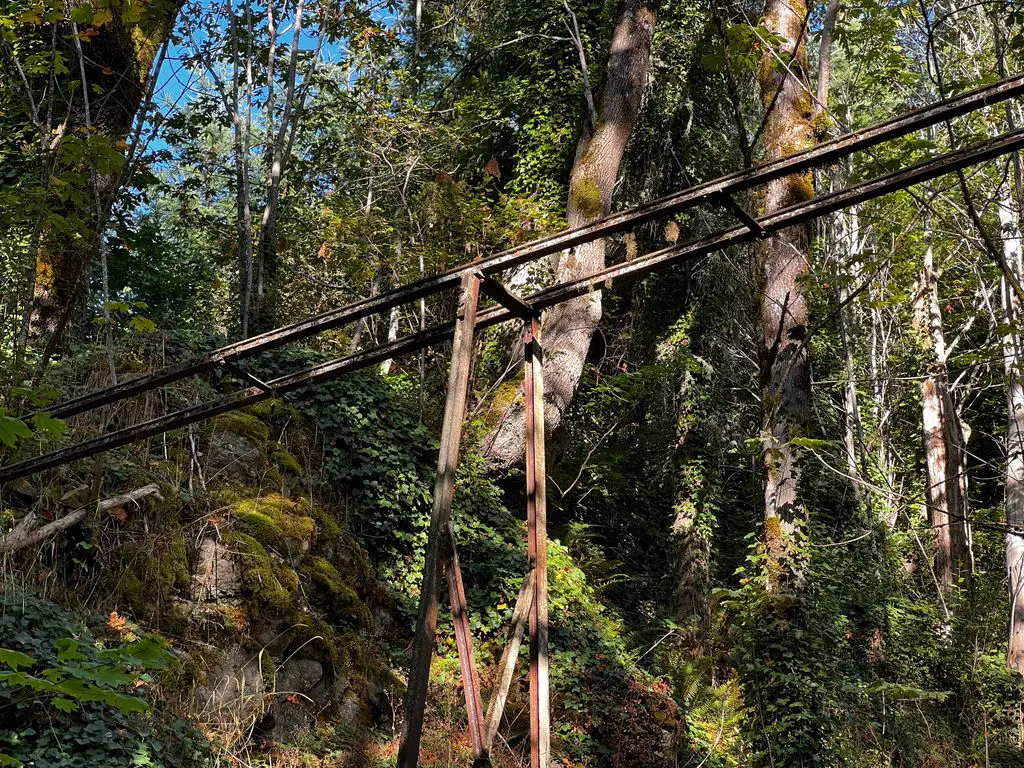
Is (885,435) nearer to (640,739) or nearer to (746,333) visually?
(746,333)

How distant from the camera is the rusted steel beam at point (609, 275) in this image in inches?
127

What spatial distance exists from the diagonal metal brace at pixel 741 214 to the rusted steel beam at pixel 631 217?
0.03m

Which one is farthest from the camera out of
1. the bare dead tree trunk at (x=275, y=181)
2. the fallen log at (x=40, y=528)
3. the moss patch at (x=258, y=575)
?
the bare dead tree trunk at (x=275, y=181)

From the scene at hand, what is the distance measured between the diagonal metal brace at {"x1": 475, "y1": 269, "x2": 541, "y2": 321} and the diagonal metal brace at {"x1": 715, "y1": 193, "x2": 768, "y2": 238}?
0.97 metres

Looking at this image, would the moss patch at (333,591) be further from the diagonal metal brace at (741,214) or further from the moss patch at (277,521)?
the diagonal metal brace at (741,214)

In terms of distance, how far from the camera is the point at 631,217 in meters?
3.41

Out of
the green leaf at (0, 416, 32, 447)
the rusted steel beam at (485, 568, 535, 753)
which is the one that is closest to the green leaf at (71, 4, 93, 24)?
the green leaf at (0, 416, 32, 447)

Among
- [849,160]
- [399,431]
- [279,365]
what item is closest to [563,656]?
[399,431]

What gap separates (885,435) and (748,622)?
39.6ft

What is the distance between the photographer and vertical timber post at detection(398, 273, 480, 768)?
117 inches

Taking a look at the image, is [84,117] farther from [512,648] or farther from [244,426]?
[512,648]

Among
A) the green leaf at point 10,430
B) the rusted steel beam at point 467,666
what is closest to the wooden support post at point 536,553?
the rusted steel beam at point 467,666

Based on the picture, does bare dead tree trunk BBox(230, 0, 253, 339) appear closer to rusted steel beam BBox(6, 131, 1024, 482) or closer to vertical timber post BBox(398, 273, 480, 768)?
rusted steel beam BBox(6, 131, 1024, 482)

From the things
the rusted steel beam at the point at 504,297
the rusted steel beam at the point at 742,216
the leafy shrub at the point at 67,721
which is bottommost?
the leafy shrub at the point at 67,721
